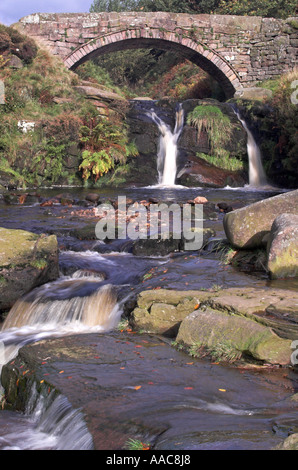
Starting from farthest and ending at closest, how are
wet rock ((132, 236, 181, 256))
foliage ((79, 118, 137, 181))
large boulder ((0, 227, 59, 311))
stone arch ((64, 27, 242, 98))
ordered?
stone arch ((64, 27, 242, 98)), foliage ((79, 118, 137, 181)), wet rock ((132, 236, 181, 256)), large boulder ((0, 227, 59, 311))

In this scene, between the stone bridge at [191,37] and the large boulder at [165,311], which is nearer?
the large boulder at [165,311]

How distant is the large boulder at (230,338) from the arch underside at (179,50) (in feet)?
69.0

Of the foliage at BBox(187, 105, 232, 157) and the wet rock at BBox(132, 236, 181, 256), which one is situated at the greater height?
the foliage at BBox(187, 105, 232, 157)

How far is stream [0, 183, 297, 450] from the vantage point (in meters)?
3.09

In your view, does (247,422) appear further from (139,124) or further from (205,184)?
(139,124)

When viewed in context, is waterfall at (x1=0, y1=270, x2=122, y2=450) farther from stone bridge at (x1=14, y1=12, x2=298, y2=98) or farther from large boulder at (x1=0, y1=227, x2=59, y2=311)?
stone bridge at (x1=14, y1=12, x2=298, y2=98)

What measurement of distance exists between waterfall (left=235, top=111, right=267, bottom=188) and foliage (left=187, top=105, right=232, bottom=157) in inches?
39.3

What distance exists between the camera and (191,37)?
23.9m

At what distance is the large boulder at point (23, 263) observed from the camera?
635cm

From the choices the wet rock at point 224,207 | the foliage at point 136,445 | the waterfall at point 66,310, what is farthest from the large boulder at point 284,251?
the wet rock at point 224,207

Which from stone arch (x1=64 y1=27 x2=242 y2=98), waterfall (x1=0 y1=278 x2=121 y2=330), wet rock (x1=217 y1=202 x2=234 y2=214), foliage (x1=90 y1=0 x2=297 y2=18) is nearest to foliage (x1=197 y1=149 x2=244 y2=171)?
wet rock (x1=217 y1=202 x2=234 y2=214)

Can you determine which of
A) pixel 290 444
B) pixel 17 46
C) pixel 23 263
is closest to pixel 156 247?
pixel 23 263

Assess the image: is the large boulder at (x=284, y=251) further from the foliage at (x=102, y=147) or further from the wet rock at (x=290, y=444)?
the foliage at (x=102, y=147)

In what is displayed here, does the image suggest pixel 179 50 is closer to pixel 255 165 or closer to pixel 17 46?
pixel 17 46
